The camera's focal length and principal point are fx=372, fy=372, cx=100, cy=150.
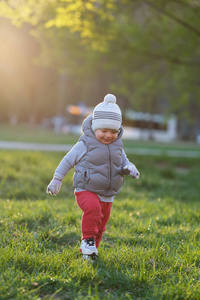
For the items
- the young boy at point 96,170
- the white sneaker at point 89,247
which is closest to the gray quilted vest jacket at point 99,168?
the young boy at point 96,170

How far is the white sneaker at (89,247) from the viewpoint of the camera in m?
3.24

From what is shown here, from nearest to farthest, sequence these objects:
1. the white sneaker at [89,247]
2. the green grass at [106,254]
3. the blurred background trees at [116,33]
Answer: the green grass at [106,254] < the white sneaker at [89,247] < the blurred background trees at [116,33]

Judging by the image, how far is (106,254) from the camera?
3412mm

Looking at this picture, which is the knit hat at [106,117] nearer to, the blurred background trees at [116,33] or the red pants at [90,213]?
the red pants at [90,213]

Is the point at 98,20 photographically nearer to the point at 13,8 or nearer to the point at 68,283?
the point at 13,8

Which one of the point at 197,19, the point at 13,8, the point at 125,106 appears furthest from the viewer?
the point at 125,106

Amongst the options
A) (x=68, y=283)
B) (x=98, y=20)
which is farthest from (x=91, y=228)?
(x=98, y=20)

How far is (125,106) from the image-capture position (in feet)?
128

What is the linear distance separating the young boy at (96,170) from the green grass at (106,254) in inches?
13.2

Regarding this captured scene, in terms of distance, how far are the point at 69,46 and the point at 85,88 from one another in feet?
89.3

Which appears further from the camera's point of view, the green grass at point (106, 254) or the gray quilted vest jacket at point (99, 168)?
the gray quilted vest jacket at point (99, 168)

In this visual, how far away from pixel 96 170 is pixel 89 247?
26.5 inches

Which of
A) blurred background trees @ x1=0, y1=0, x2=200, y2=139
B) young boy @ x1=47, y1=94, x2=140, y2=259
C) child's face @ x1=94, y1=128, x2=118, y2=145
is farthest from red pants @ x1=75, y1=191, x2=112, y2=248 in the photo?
blurred background trees @ x1=0, y1=0, x2=200, y2=139

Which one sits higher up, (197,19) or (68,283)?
(197,19)
